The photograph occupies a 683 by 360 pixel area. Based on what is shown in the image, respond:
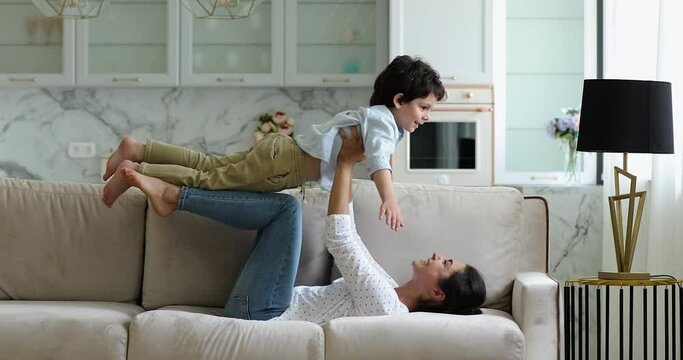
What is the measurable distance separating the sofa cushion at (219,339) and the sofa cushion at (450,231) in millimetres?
504

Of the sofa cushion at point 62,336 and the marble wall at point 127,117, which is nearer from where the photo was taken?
the sofa cushion at point 62,336

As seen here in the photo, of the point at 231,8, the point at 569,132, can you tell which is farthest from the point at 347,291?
the point at 569,132

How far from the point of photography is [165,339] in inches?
107

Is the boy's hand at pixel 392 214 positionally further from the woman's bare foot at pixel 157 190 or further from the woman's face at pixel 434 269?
the woman's bare foot at pixel 157 190

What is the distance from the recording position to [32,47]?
548cm

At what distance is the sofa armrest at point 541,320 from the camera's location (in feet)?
9.43

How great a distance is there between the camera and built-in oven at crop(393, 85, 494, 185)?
4957 millimetres

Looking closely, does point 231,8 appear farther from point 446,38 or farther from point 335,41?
point 335,41

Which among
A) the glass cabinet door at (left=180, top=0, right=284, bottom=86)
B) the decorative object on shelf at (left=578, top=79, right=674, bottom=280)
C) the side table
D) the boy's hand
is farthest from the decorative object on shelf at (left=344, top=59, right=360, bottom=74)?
the boy's hand

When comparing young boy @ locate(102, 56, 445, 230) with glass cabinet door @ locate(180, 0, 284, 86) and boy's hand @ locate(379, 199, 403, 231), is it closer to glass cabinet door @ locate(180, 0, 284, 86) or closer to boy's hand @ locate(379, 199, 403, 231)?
boy's hand @ locate(379, 199, 403, 231)

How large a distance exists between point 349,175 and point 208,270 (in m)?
0.54

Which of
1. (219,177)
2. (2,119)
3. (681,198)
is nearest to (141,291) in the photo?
(219,177)

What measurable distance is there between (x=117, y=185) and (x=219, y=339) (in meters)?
0.63

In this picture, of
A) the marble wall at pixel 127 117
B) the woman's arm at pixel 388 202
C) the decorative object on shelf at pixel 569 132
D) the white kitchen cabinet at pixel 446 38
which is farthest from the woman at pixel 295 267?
the marble wall at pixel 127 117
